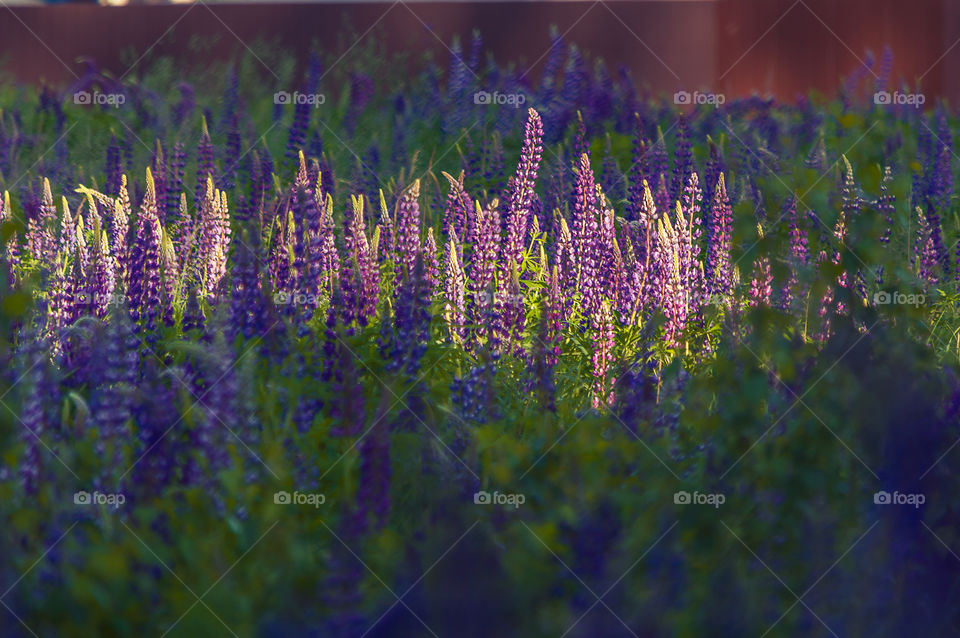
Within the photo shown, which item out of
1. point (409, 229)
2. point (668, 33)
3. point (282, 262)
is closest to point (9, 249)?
point (282, 262)

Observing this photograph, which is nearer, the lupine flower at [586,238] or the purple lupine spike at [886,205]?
the lupine flower at [586,238]

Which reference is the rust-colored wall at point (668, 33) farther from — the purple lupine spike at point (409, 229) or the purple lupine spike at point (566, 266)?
the purple lupine spike at point (409, 229)

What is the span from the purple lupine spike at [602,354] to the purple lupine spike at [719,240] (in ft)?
3.53

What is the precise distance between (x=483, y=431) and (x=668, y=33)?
10394 mm

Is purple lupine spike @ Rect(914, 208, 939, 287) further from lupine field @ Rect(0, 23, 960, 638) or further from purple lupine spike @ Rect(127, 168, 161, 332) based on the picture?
purple lupine spike @ Rect(127, 168, 161, 332)

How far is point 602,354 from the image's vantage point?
13.9ft

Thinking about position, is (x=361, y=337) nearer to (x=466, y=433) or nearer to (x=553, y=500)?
(x=466, y=433)

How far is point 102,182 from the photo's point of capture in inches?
298

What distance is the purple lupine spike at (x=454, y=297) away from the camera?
4379 millimetres

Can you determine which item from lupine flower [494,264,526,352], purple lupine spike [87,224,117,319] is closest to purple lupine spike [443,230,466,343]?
lupine flower [494,264,526,352]

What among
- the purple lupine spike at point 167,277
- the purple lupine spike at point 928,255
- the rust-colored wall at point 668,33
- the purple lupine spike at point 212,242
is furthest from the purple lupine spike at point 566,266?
the rust-colored wall at point 668,33

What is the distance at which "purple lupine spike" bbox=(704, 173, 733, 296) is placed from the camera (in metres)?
5.21

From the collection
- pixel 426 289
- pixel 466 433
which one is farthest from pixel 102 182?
pixel 466 433

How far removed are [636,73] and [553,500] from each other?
10764 millimetres
